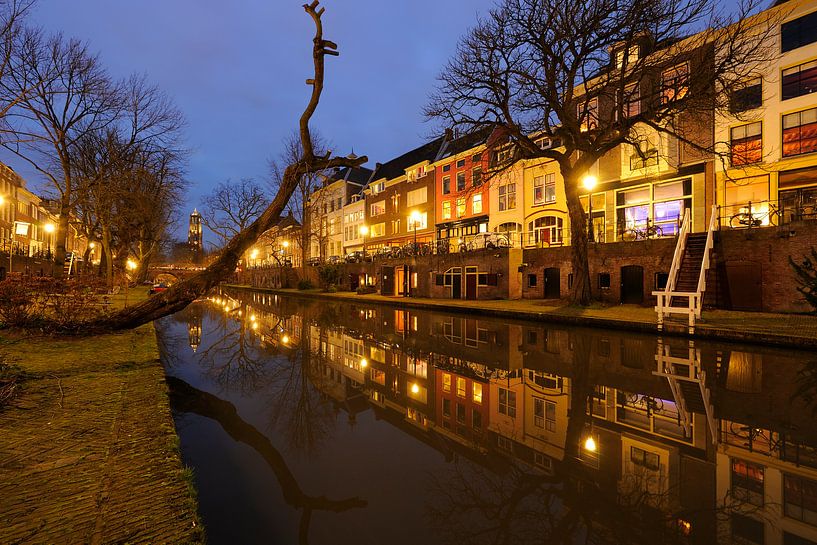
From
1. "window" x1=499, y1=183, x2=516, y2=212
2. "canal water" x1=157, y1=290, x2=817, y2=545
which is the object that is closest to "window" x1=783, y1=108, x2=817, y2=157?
"window" x1=499, y1=183, x2=516, y2=212

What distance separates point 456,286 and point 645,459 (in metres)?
24.1

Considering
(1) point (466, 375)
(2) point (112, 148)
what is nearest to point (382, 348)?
(1) point (466, 375)

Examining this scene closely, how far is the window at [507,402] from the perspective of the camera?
→ 5.20 metres

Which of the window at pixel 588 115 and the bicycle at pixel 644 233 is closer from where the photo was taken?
the window at pixel 588 115

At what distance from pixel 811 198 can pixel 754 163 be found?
321cm

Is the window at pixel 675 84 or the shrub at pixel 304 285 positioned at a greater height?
the window at pixel 675 84

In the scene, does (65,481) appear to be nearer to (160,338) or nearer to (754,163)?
(160,338)

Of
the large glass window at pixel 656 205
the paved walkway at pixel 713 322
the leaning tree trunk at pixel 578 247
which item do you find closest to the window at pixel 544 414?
the paved walkway at pixel 713 322

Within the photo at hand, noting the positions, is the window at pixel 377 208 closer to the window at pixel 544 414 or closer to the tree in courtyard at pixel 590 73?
the tree in courtyard at pixel 590 73

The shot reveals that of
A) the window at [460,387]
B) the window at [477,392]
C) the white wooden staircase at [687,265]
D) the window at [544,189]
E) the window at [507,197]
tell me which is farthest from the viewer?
the window at [507,197]

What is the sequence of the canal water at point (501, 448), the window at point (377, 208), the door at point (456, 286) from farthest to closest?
the window at point (377, 208) → the door at point (456, 286) → the canal water at point (501, 448)

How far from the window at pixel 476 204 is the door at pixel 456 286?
10.2 metres

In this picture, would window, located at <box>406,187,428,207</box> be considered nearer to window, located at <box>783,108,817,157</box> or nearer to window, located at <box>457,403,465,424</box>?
window, located at <box>783,108,817,157</box>

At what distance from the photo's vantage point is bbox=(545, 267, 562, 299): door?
23.7m
